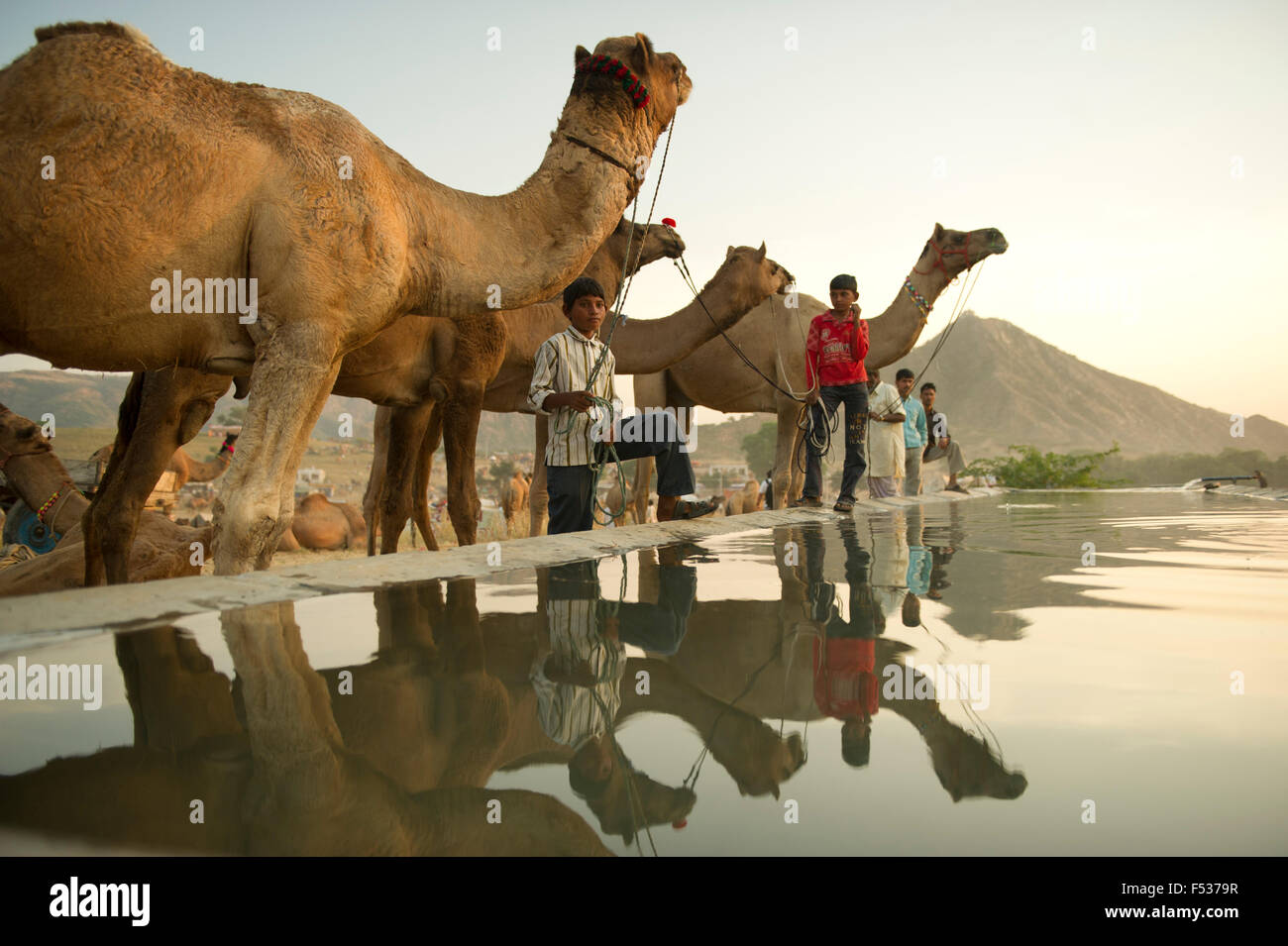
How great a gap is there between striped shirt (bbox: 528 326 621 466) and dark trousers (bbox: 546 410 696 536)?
0.31ft

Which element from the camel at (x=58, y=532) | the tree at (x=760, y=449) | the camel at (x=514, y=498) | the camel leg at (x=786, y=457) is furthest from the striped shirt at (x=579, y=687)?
the tree at (x=760, y=449)

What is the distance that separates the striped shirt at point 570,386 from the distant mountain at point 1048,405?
94.3 metres

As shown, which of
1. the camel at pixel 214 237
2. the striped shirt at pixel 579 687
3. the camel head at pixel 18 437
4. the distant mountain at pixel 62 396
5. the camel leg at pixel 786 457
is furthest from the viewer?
the distant mountain at pixel 62 396

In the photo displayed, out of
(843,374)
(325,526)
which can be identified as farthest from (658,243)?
(325,526)

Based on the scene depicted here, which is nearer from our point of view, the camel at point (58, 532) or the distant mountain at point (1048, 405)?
the camel at point (58, 532)

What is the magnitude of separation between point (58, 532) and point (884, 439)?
9.68 m

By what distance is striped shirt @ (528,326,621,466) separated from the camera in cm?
611

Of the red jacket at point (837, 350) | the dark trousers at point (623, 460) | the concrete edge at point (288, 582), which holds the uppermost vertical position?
the red jacket at point (837, 350)

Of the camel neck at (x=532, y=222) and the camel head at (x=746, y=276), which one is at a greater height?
the camel head at (x=746, y=276)

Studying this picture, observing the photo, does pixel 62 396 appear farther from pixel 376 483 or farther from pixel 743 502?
pixel 376 483

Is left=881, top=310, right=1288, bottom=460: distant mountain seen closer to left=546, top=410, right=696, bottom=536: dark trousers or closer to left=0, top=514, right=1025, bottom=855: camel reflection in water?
left=546, top=410, right=696, bottom=536: dark trousers

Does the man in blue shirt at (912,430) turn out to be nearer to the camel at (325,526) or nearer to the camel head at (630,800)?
the camel at (325,526)

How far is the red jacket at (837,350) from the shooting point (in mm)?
9047
